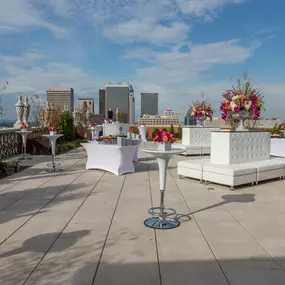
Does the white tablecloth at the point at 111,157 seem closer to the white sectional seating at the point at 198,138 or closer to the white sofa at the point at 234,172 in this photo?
the white sofa at the point at 234,172

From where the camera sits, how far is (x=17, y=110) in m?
11.8

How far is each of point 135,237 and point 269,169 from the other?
161 inches

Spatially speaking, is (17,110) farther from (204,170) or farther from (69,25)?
(204,170)

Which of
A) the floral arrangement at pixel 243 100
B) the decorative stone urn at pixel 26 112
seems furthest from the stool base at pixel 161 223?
the decorative stone urn at pixel 26 112

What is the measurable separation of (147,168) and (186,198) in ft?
11.0

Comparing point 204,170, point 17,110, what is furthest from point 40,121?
point 204,170

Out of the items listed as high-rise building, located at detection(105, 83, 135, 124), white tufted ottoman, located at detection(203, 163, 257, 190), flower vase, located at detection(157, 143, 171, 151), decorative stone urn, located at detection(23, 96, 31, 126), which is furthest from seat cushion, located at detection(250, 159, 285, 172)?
high-rise building, located at detection(105, 83, 135, 124)

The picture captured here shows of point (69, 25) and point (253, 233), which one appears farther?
point (69, 25)

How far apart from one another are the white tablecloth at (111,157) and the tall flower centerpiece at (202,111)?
6.51 meters

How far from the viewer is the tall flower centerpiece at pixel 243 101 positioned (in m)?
6.46

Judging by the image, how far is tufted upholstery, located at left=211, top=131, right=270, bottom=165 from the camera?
20.3 ft

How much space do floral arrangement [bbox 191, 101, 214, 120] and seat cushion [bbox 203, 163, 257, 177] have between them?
7.15m

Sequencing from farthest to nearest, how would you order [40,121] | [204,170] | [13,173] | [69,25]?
[40,121], [69,25], [13,173], [204,170]

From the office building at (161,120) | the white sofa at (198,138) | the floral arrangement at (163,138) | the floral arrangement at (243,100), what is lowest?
the white sofa at (198,138)
